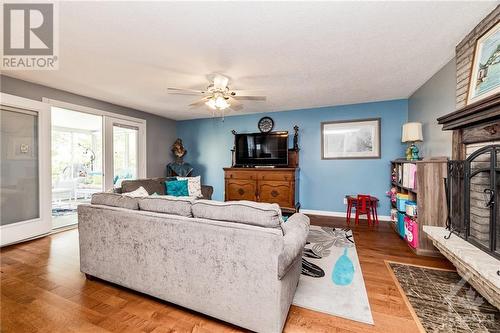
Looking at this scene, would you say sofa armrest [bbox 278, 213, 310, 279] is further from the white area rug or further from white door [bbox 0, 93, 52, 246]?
white door [bbox 0, 93, 52, 246]

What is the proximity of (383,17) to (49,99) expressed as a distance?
4718 mm

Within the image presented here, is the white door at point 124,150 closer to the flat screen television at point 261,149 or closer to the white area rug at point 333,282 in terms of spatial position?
the flat screen television at point 261,149

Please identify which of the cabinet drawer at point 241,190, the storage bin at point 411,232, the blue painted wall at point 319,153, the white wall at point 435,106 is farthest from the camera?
the cabinet drawer at point 241,190

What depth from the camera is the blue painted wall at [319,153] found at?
431 cm

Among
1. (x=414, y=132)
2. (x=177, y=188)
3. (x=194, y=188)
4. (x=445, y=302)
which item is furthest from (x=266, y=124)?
(x=445, y=302)

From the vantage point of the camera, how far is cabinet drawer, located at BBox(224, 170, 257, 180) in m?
4.82

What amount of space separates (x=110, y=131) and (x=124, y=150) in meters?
0.66

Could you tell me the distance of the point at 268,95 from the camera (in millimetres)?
3902

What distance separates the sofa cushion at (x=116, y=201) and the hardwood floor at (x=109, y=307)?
79 cm

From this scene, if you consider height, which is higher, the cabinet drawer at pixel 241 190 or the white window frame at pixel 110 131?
the white window frame at pixel 110 131

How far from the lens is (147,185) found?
3779 mm

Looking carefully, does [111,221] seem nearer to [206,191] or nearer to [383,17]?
[206,191]

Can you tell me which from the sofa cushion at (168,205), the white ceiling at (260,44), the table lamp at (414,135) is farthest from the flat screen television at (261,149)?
the sofa cushion at (168,205)

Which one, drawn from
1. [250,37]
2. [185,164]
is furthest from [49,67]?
[185,164]
